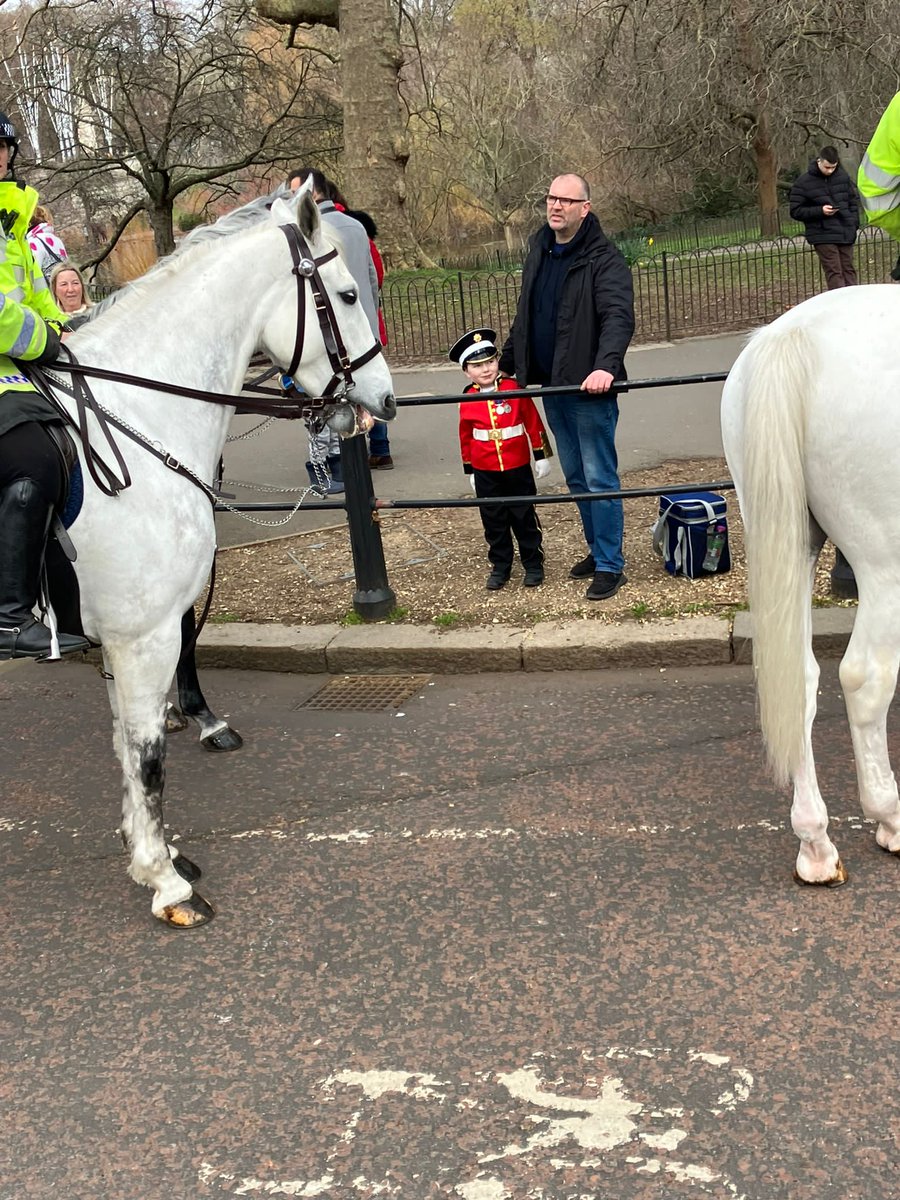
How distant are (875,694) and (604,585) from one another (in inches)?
119

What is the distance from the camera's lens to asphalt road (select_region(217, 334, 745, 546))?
30.7ft

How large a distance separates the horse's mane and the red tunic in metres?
2.49

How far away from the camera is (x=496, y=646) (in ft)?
20.2

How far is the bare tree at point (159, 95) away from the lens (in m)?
21.0

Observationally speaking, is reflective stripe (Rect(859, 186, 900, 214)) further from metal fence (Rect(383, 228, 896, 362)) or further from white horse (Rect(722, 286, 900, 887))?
metal fence (Rect(383, 228, 896, 362))

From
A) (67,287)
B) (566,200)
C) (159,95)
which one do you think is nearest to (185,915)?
(566,200)

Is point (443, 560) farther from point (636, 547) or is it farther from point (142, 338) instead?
point (142, 338)

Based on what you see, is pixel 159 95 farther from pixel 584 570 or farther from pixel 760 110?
pixel 584 570

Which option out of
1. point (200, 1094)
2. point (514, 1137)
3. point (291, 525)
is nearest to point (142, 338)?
point (200, 1094)

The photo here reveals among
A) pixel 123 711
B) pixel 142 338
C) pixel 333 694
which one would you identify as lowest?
pixel 333 694

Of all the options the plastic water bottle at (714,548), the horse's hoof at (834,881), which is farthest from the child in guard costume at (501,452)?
the horse's hoof at (834,881)

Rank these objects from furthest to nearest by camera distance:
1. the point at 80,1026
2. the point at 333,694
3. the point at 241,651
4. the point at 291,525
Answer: the point at 291,525, the point at 241,651, the point at 333,694, the point at 80,1026

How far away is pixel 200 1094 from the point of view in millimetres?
3137

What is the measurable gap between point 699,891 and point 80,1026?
6.34ft
